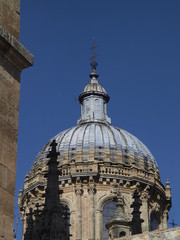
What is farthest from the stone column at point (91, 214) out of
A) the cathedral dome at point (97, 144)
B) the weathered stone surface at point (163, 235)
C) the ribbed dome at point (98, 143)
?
the weathered stone surface at point (163, 235)

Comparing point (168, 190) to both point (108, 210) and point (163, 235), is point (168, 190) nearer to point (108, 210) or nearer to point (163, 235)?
point (108, 210)

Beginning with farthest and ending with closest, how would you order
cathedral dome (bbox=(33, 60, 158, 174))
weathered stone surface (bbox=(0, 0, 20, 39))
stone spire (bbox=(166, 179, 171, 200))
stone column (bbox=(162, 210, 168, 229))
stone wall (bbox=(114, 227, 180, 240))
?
stone spire (bbox=(166, 179, 171, 200)), stone column (bbox=(162, 210, 168, 229)), cathedral dome (bbox=(33, 60, 158, 174)), stone wall (bbox=(114, 227, 180, 240)), weathered stone surface (bbox=(0, 0, 20, 39))

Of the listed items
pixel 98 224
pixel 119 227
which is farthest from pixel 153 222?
pixel 119 227

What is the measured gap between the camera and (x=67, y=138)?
42.1 meters

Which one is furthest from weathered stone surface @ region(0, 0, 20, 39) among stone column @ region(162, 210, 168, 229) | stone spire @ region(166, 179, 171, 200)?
stone spire @ region(166, 179, 171, 200)

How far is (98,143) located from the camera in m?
41.3

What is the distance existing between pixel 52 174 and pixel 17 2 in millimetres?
14819

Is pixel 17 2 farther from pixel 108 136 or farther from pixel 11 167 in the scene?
pixel 108 136

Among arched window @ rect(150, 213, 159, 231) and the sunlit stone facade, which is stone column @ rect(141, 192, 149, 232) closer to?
the sunlit stone facade

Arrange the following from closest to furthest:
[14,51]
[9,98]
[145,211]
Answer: [9,98] → [14,51] → [145,211]

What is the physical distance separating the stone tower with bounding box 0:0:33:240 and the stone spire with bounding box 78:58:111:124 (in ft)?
113

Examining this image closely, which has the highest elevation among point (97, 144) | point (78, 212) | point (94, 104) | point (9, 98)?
point (94, 104)

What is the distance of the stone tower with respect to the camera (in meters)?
8.77

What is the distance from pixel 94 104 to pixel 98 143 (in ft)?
15.0
